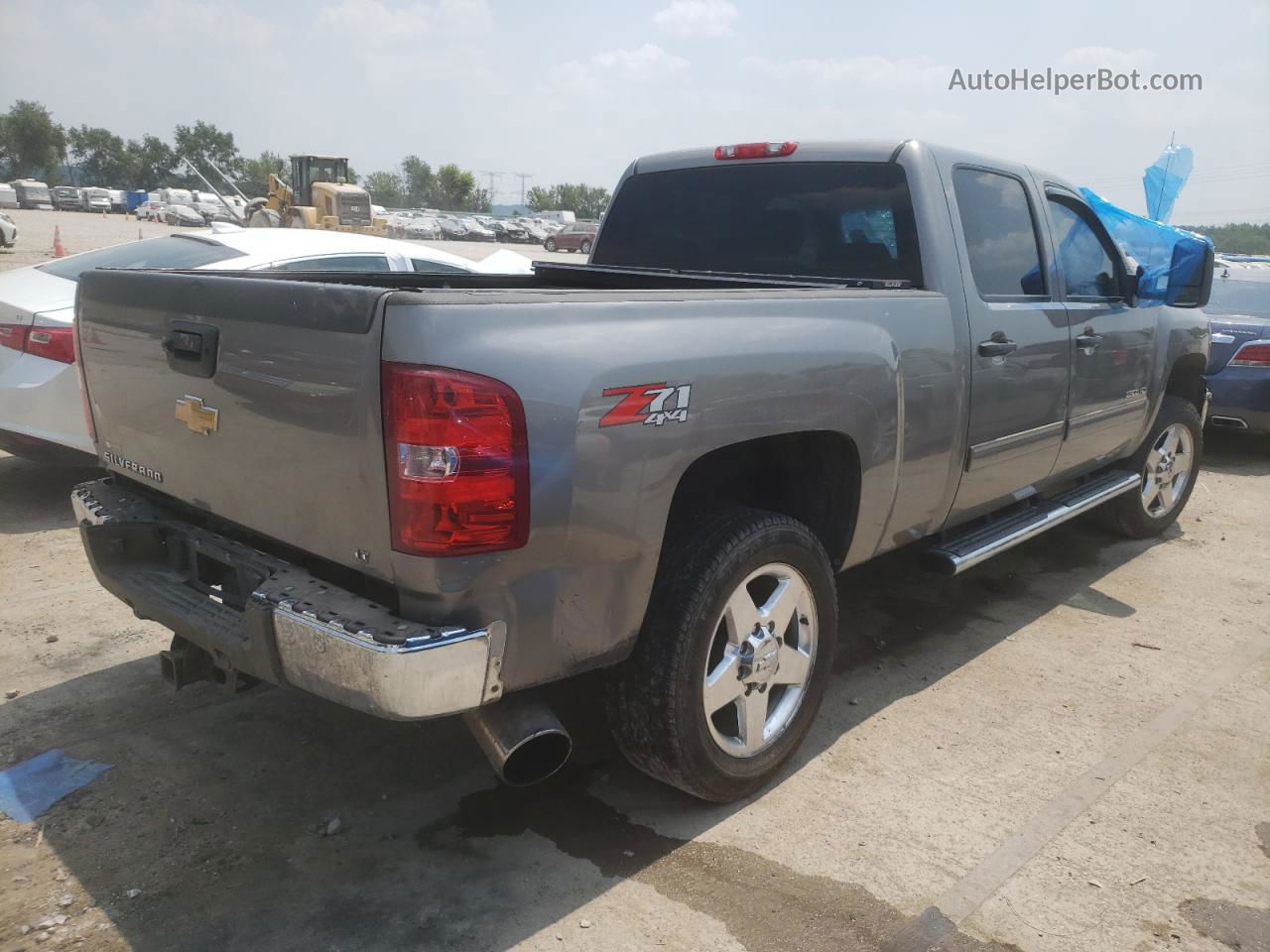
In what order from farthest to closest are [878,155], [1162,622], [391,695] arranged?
[1162,622], [878,155], [391,695]

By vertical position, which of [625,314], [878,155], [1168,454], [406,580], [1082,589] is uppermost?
[878,155]

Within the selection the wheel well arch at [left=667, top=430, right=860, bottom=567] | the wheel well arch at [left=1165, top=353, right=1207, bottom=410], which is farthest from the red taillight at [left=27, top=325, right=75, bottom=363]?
the wheel well arch at [left=1165, top=353, right=1207, bottom=410]

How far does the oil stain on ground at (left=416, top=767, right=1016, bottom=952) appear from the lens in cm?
248

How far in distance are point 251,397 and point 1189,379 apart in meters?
5.49

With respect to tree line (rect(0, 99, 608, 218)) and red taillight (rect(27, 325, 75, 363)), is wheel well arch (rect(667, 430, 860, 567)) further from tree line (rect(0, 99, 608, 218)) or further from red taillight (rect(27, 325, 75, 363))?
tree line (rect(0, 99, 608, 218))

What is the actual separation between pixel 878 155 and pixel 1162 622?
2.70m

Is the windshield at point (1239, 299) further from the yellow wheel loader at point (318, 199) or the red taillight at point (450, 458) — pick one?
the yellow wheel loader at point (318, 199)

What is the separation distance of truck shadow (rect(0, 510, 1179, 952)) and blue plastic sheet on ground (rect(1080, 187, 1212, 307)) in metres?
2.41

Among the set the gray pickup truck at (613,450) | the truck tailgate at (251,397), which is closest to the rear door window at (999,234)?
the gray pickup truck at (613,450)

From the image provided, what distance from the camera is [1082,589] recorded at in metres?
5.13

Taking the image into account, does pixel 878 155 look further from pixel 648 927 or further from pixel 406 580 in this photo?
pixel 648 927

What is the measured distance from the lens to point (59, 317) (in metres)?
5.27

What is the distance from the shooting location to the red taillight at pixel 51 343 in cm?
524

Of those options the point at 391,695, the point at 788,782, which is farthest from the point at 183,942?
the point at 788,782
